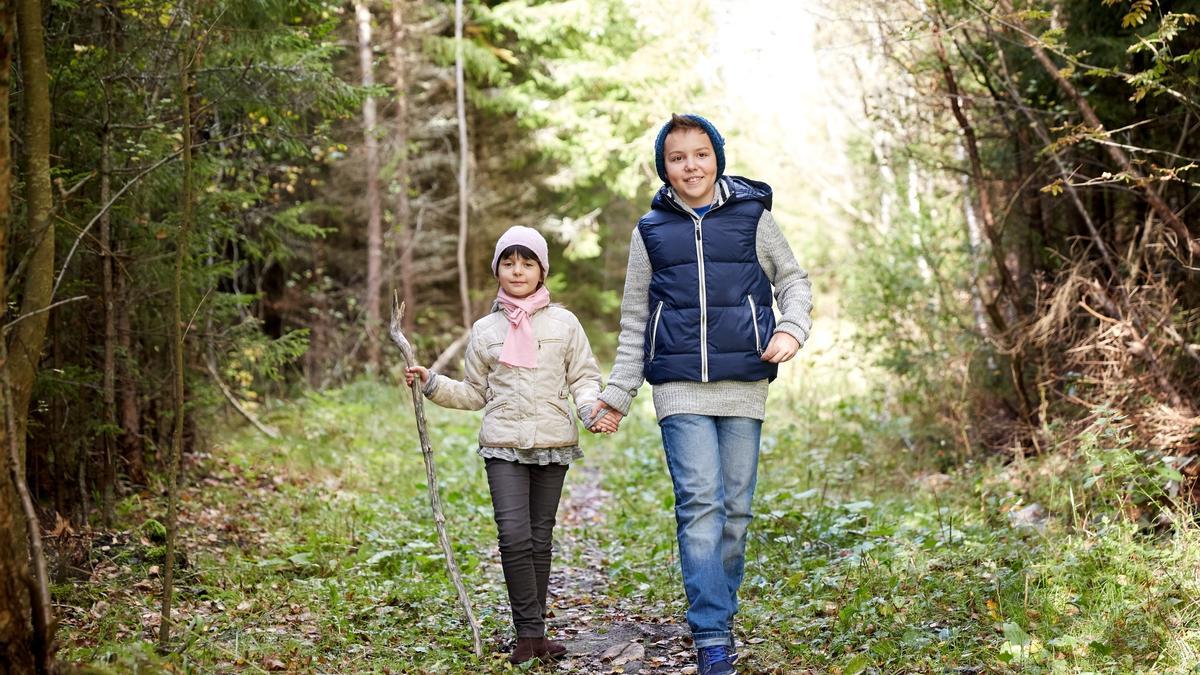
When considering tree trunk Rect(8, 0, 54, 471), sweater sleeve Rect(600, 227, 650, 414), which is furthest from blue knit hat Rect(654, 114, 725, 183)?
tree trunk Rect(8, 0, 54, 471)

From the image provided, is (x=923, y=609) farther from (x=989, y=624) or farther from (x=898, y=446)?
(x=898, y=446)

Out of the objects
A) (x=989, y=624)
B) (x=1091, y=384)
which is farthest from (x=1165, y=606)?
(x=1091, y=384)

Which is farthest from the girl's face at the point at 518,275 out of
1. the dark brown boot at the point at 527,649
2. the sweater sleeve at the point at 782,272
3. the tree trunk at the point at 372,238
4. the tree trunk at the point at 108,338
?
the tree trunk at the point at 372,238

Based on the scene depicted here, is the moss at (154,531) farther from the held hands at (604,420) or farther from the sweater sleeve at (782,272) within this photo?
the sweater sleeve at (782,272)

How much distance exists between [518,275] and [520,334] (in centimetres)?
29

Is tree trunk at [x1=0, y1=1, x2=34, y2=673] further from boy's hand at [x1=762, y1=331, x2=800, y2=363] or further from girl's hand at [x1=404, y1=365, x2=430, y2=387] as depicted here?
boy's hand at [x1=762, y1=331, x2=800, y2=363]

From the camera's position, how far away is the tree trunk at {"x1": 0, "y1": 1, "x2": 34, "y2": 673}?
120 inches

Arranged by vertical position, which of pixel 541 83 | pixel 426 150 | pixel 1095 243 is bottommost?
pixel 1095 243

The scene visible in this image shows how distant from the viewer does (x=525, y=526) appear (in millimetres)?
4805

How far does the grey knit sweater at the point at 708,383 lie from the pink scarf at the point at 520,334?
1.42 feet

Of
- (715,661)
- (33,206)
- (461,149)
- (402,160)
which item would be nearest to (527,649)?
(715,661)

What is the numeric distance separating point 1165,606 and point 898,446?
509cm

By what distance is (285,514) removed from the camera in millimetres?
7309

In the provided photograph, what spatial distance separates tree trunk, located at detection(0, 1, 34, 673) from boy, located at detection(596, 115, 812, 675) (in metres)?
2.36
